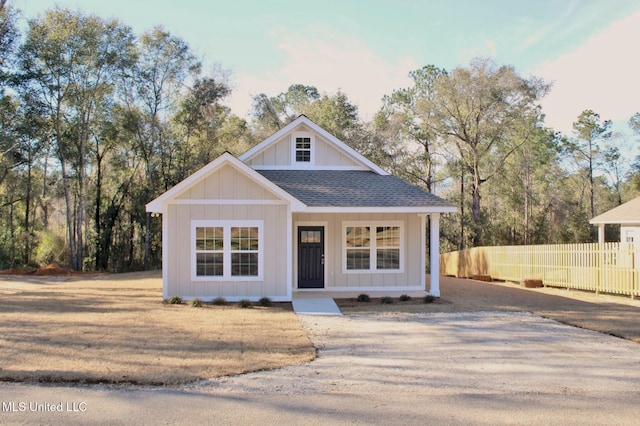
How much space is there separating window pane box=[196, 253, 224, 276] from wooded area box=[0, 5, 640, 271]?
50.0ft

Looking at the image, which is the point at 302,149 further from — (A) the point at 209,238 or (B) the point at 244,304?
(B) the point at 244,304

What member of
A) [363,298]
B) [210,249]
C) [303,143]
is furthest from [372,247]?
[210,249]

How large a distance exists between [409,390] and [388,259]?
31.6 feet

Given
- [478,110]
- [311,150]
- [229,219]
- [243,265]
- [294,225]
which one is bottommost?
[243,265]

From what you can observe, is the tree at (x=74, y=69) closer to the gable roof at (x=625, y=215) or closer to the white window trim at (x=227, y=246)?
the white window trim at (x=227, y=246)

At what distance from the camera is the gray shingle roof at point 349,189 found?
14.9 meters

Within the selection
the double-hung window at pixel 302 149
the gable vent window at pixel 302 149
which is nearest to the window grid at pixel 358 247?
the double-hung window at pixel 302 149

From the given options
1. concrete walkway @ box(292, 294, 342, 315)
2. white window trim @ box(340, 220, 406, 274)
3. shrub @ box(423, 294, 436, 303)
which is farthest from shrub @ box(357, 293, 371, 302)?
shrub @ box(423, 294, 436, 303)

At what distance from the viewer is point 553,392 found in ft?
20.0

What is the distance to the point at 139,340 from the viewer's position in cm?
878

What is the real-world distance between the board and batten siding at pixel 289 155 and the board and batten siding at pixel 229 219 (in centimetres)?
368

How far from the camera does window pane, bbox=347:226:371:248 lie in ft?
51.6

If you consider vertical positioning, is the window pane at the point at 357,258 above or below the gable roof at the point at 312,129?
below

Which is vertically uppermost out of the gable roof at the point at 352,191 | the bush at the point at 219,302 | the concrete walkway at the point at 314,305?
the gable roof at the point at 352,191
